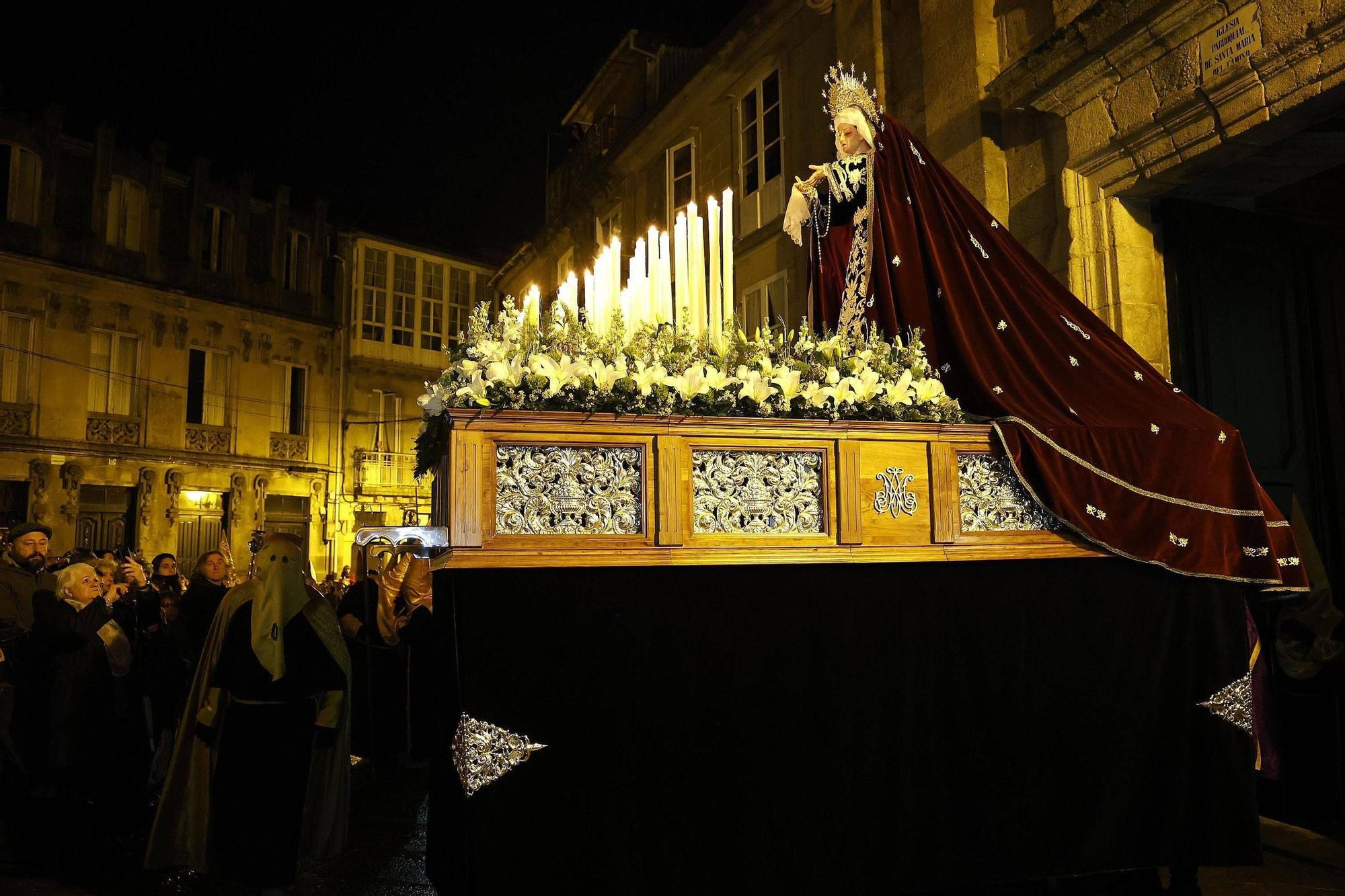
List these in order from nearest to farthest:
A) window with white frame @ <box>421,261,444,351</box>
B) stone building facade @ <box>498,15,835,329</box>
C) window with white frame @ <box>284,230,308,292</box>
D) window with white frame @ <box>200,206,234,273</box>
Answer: stone building facade @ <box>498,15,835,329</box>
window with white frame @ <box>200,206,234,273</box>
window with white frame @ <box>284,230,308,292</box>
window with white frame @ <box>421,261,444,351</box>

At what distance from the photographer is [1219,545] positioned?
3900 mm

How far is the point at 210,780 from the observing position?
4965 mm

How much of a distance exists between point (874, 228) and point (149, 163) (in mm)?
22974

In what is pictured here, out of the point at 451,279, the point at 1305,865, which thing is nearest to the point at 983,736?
the point at 1305,865

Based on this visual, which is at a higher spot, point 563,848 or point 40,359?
point 40,359

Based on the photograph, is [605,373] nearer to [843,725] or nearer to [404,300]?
[843,725]

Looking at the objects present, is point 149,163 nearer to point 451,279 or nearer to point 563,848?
point 451,279

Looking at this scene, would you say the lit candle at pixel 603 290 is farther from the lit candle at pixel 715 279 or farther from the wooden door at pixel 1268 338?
the wooden door at pixel 1268 338

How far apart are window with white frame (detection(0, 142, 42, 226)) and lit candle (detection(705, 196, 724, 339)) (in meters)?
21.8

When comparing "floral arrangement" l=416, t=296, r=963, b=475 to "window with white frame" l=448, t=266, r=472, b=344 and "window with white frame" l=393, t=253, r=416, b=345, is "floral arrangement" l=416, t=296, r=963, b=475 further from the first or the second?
"window with white frame" l=448, t=266, r=472, b=344

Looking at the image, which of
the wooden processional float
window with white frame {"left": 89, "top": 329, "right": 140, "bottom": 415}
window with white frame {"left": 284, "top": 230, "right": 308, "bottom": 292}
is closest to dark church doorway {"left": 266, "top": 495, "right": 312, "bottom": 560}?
window with white frame {"left": 89, "top": 329, "right": 140, "bottom": 415}

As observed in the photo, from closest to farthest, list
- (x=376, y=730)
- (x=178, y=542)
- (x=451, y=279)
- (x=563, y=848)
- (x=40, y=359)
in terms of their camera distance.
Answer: (x=563, y=848) < (x=376, y=730) < (x=40, y=359) < (x=178, y=542) < (x=451, y=279)

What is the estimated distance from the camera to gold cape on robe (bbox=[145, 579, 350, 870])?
4.78 metres

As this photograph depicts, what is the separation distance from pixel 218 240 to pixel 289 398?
13.8ft
